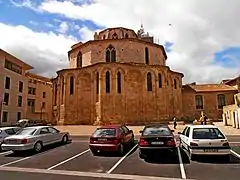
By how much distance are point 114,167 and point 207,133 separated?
430cm

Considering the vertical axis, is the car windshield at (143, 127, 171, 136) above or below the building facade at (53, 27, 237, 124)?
below

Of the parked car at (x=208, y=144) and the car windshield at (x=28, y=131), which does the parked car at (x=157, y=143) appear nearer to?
the parked car at (x=208, y=144)

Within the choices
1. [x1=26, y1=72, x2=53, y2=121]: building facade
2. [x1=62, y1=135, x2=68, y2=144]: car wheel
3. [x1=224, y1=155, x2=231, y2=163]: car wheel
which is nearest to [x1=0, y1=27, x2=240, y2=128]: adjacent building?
A: [x1=26, y1=72, x2=53, y2=121]: building facade

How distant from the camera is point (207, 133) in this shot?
33.2 ft

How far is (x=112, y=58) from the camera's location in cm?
4078

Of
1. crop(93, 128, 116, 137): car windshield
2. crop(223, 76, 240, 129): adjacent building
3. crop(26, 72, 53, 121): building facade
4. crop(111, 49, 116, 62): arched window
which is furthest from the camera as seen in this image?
crop(26, 72, 53, 121): building facade

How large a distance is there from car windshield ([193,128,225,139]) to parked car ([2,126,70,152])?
840 centimetres

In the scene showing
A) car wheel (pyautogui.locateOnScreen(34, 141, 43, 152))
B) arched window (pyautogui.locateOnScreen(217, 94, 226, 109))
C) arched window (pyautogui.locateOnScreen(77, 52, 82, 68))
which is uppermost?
arched window (pyautogui.locateOnScreen(77, 52, 82, 68))

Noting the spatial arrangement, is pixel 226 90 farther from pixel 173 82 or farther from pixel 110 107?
pixel 110 107

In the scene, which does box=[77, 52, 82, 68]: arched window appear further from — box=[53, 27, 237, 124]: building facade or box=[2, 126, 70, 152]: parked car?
box=[2, 126, 70, 152]: parked car

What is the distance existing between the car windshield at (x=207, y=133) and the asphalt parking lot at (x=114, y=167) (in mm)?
956

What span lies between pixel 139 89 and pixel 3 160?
93.0 feet

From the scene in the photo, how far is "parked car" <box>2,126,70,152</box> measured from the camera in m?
12.3

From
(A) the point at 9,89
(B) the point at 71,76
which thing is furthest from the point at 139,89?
(A) the point at 9,89
